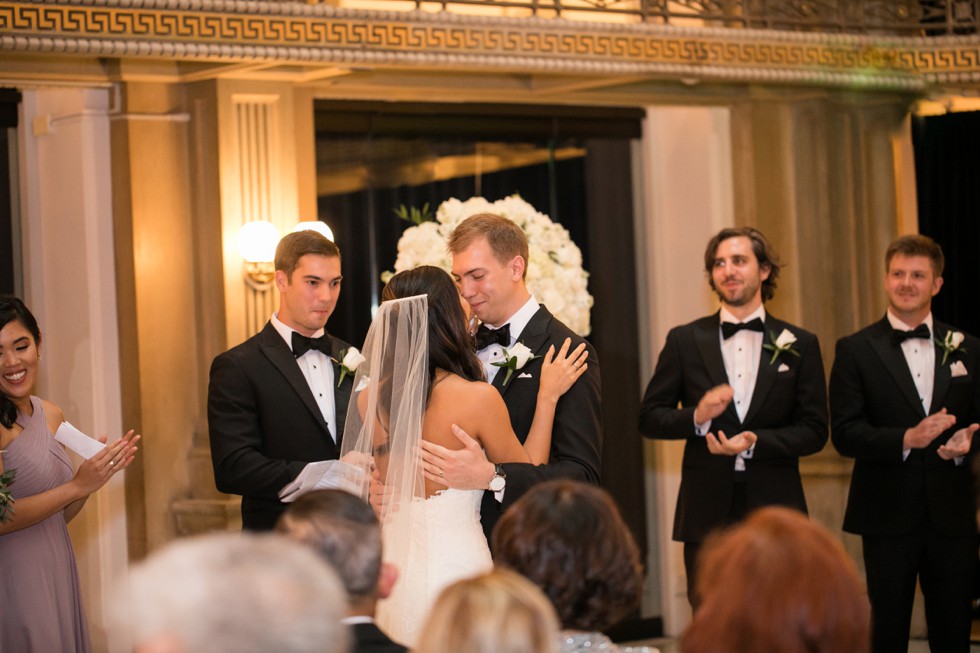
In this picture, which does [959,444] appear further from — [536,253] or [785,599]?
[785,599]

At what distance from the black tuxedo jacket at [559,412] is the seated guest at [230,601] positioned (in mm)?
2326

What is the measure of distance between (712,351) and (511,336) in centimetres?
153

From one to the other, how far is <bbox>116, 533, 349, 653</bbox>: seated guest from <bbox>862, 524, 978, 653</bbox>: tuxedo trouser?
4.29m

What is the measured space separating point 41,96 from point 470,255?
3.46 meters

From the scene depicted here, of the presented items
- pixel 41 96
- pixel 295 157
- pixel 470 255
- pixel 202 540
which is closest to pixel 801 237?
pixel 295 157

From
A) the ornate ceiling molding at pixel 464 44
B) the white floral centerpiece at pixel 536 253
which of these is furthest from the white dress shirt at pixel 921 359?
the ornate ceiling molding at pixel 464 44

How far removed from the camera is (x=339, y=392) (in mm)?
5020

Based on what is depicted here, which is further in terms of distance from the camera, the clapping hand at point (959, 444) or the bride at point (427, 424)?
the clapping hand at point (959, 444)

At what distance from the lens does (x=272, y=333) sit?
4.94 metres

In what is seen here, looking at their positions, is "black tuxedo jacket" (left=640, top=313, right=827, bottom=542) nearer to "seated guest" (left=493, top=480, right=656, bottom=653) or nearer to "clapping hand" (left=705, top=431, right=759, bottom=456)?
"clapping hand" (left=705, top=431, right=759, bottom=456)

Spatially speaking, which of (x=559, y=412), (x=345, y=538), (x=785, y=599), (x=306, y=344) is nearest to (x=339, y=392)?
(x=306, y=344)

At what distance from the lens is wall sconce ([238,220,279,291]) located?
6.31m

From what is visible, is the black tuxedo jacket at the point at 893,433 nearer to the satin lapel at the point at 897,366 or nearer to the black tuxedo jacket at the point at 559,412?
the satin lapel at the point at 897,366

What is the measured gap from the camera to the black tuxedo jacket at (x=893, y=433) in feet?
18.5
